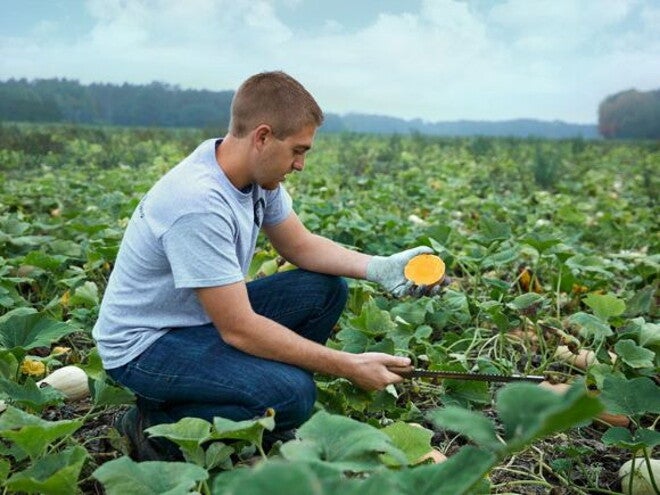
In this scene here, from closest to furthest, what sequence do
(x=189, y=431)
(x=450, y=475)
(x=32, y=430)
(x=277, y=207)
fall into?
(x=450, y=475), (x=32, y=430), (x=189, y=431), (x=277, y=207)

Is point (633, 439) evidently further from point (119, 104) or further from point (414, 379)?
point (119, 104)

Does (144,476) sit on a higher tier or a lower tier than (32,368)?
higher

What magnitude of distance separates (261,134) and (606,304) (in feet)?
3.88

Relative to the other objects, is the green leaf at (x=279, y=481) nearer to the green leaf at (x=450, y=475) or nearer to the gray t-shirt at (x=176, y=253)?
the green leaf at (x=450, y=475)

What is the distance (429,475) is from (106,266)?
2467mm

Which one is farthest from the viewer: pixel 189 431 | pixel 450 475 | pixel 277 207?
pixel 277 207

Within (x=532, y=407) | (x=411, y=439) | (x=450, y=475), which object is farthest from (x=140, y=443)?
(x=532, y=407)

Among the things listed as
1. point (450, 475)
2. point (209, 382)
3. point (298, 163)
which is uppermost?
point (298, 163)

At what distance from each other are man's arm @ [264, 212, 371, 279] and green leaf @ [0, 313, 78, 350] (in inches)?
25.6

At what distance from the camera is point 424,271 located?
237cm

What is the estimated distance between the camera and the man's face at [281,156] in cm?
180

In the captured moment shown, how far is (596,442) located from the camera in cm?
210

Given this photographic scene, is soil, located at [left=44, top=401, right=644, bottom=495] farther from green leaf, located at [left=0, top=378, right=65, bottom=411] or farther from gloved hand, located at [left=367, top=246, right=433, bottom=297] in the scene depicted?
gloved hand, located at [left=367, top=246, right=433, bottom=297]

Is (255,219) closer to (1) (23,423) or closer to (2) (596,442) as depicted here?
(1) (23,423)
